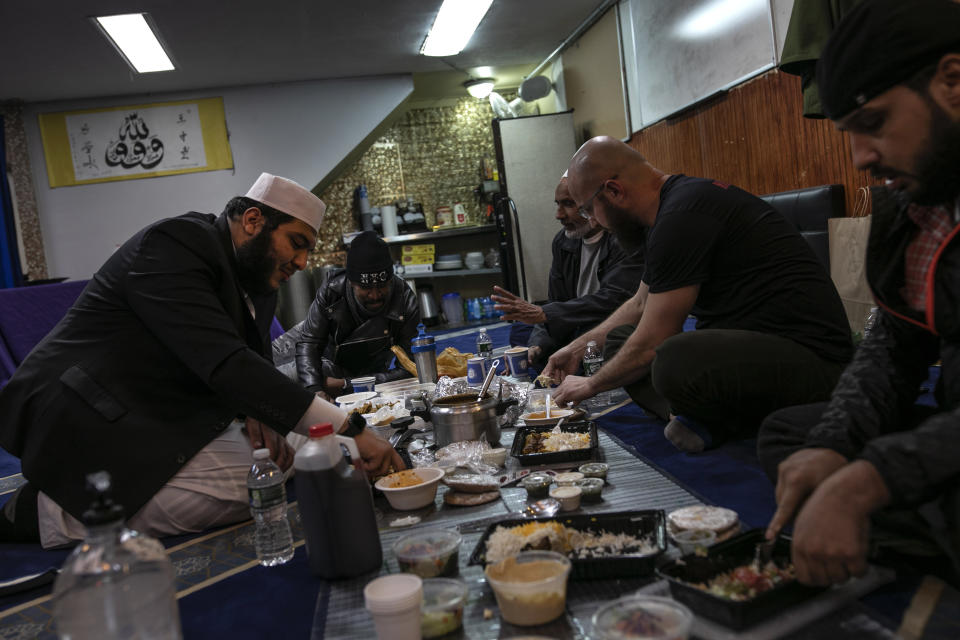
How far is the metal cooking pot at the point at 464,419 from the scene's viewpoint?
250 centimetres

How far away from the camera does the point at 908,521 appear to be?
1.45 meters

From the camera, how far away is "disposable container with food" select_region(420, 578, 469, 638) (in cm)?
133

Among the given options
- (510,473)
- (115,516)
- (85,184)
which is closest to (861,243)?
(510,473)

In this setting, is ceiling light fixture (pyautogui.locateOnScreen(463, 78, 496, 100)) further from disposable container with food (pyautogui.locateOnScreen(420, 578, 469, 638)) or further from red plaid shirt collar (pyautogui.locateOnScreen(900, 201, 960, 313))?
disposable container with food (pyautogui.locateOnScreen(420, 578, 469, 638))

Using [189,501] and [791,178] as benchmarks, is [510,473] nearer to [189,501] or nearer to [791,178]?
[189,501]

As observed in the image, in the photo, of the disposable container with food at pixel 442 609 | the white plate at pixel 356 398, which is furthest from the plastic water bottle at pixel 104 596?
the white plate at pixel 356 398

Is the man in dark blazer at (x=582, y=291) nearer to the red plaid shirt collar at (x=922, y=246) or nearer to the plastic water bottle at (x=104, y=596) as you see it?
the red plaid shirt collar at (x=922, y=246)

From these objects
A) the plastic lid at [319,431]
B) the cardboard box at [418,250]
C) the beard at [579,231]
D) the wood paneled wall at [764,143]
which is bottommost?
the plastic lid at [319,431]

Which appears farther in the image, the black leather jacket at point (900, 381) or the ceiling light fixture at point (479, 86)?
the ceiling light fixture at point (479, 86)

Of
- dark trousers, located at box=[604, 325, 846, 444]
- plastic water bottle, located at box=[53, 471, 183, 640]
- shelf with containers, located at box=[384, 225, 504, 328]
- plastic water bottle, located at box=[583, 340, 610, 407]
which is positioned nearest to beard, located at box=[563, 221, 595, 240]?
plastic water bottle, located at box=[583, 340, 610, 407]

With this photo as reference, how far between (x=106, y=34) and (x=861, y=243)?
6.50 meters

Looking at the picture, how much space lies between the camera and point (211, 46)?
277 inches

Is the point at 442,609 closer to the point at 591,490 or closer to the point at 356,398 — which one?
the point at 591,490

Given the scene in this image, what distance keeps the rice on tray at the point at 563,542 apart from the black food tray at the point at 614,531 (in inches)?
0.5
